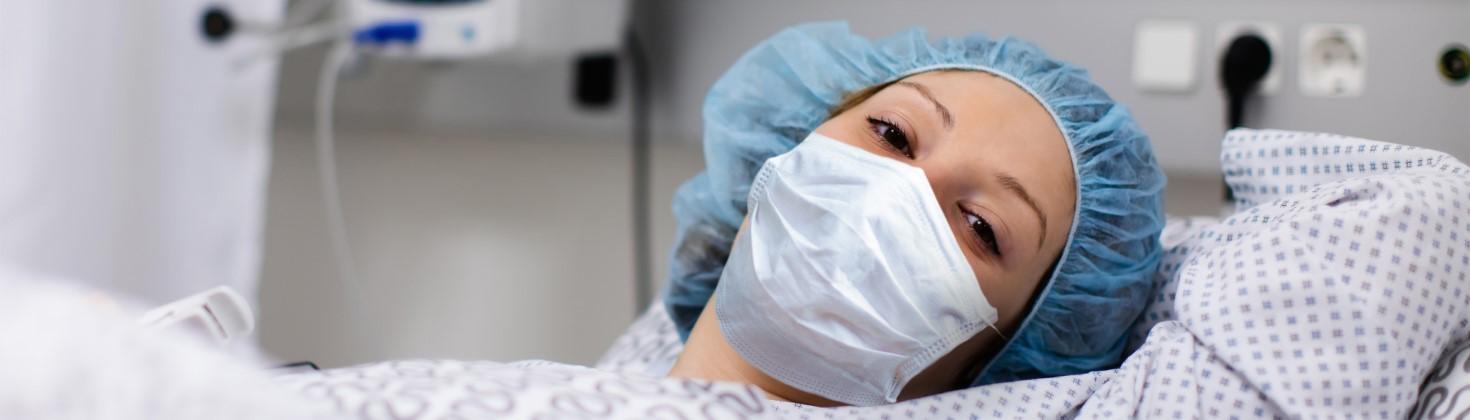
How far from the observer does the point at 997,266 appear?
103 centimetres

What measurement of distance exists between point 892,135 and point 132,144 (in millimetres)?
996

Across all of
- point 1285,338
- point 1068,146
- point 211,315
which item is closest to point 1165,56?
point 1068,146

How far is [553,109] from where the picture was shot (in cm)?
185

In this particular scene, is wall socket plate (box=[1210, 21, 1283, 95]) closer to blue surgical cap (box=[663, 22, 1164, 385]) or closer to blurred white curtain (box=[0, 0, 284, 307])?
blue surgical cap (box=[663, 22, 1164, 385])

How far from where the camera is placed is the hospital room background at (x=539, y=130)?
1512 mm

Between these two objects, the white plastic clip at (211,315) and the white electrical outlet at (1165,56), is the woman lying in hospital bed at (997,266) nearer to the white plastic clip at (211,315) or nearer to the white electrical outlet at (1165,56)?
the white plastic clip at (211,315)

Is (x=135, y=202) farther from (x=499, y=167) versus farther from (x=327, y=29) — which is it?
(x=499, y=167)

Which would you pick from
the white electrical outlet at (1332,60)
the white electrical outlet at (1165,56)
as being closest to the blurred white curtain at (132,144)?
the white electrical outlet at (1165,56)

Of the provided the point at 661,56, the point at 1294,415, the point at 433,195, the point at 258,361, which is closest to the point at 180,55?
the point at 433,195

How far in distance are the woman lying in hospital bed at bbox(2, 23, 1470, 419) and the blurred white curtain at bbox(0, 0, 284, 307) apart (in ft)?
2.37

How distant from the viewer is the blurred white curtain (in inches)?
52.6

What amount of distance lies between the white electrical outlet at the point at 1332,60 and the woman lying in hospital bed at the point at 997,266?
1.68ft

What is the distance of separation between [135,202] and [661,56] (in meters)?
0.73

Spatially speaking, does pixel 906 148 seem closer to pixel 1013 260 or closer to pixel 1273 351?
pixel 1013 260
